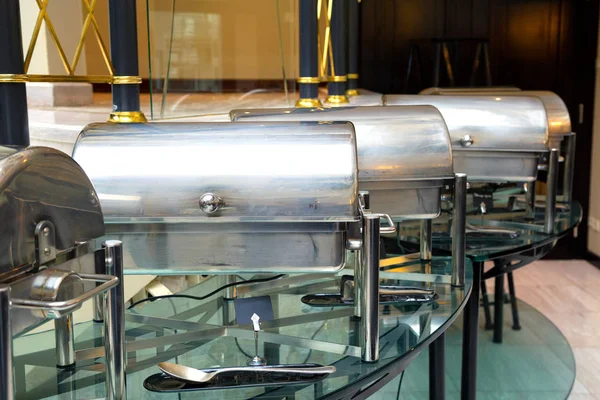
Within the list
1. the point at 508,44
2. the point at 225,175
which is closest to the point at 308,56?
the point at 225,175

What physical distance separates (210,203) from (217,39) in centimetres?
112

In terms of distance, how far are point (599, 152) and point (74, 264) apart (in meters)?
4.22

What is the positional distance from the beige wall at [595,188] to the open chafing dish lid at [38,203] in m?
4.18

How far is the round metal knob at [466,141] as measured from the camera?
171 centimetres

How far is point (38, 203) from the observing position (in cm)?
63

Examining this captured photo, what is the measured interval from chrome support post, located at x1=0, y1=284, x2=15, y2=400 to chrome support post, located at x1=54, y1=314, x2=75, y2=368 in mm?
322

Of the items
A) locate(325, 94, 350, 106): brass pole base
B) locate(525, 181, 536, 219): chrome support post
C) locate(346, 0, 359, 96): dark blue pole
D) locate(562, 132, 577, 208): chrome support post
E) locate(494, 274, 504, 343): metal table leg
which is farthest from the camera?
locate(346, 0, 359, 96): dark blue pole

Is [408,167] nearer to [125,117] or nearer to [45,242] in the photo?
[125,117]

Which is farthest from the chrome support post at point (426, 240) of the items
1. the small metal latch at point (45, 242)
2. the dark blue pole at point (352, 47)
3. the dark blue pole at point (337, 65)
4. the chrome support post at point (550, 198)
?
the dark blue pole at point (352, 47)

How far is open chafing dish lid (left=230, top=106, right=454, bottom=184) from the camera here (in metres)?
1.25

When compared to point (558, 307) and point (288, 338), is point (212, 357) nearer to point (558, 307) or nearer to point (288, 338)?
point (288, 338)

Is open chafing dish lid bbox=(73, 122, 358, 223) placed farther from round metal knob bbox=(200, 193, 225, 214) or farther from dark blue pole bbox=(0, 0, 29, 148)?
dark blue pole bbox=(0, 0, 29, 148)

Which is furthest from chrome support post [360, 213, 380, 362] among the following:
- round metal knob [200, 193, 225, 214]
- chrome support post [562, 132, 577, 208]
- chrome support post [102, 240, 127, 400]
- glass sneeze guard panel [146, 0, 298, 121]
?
chrome support post [562, 132, 577, 208]

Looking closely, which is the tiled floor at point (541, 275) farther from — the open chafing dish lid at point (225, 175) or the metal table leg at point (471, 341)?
the open chafing dish lid at point (225, 175)
